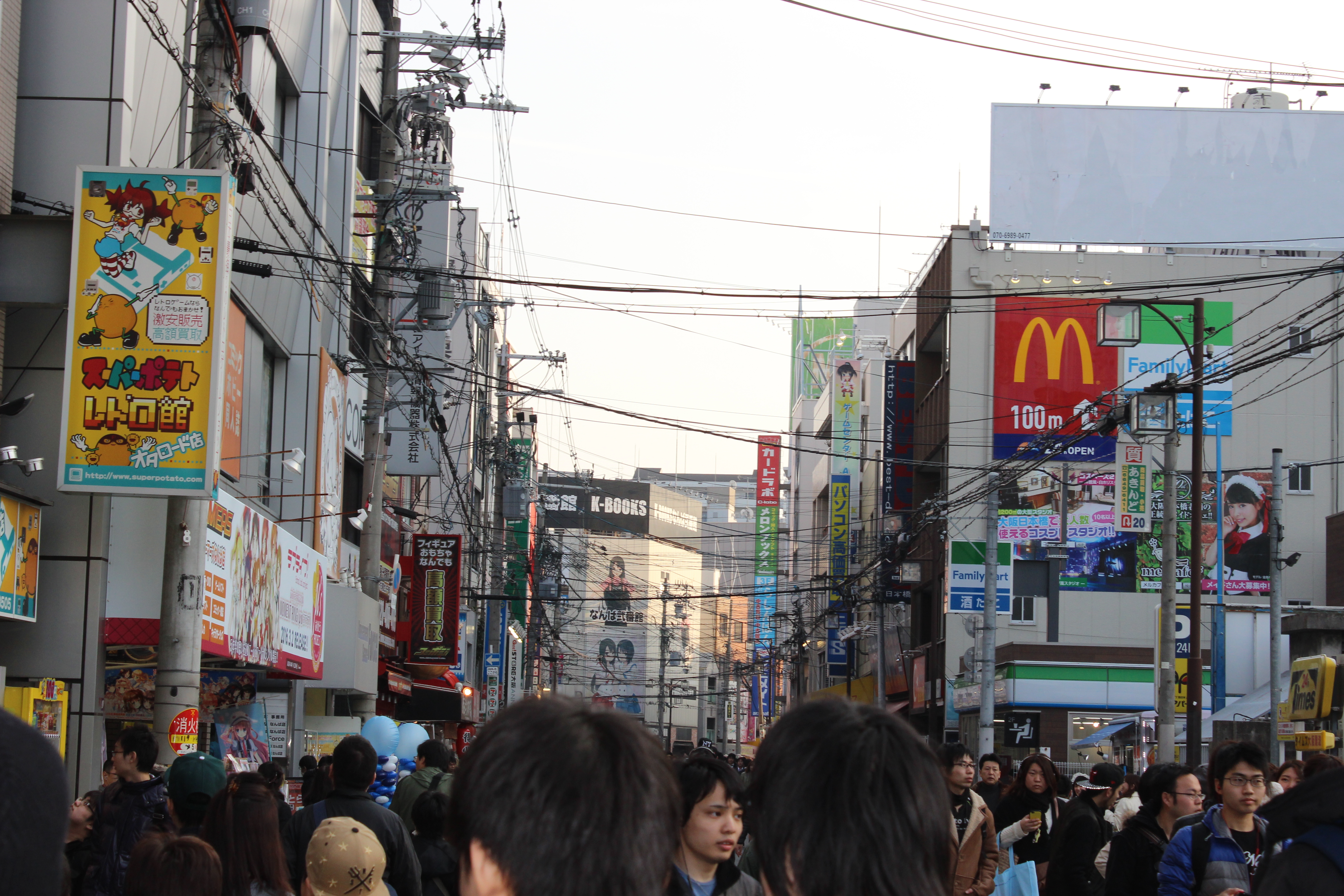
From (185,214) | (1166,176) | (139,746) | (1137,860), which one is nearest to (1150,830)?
(1137,860)

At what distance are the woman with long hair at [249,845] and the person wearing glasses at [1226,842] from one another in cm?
392

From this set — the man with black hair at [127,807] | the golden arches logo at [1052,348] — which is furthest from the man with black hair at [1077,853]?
the golden arches logo at [1052,348]

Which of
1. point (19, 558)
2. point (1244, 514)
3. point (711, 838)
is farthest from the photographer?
point (1244, 514)

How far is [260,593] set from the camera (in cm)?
1603

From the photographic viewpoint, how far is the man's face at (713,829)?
16.6 feet

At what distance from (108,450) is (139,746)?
5.28m

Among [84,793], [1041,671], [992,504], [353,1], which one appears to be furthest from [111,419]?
[1041,671]

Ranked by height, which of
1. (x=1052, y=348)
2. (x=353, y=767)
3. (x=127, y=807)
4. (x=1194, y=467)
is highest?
(x=1052, y=348)

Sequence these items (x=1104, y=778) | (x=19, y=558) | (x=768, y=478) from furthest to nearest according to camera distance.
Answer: (x=768, y=478)
(x=19, y=558)
(x=1104, y=778)

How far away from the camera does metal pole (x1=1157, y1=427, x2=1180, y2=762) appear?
19922 mm

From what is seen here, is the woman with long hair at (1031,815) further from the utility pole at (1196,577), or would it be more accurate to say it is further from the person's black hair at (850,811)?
the utility pole at (1196,577)

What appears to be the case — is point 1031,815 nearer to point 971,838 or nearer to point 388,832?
point 971,838

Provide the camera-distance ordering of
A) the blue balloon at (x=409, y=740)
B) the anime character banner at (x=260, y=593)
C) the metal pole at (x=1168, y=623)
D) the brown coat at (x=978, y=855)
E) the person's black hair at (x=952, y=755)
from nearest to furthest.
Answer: the brown coat at (x=978, y=855)
the person's black hair at (x=952, y=755)
the anime character banner at (x=260, y=593)
the blue balloon at (x=409, y=740)
the metal pole at (x=1168, y=623)

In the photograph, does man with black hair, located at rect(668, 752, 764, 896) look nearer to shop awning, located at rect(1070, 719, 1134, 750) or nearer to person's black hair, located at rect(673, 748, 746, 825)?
person's black hair, located at rect(673, 748, 746, 825)
